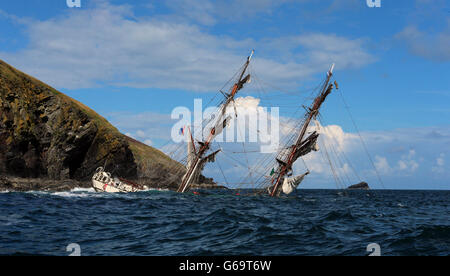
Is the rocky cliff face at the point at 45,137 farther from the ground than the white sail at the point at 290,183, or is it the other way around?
the rocky cliff face at the point at 45,137

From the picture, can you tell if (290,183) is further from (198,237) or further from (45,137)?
(45,137)

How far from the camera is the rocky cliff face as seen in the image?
188 ft

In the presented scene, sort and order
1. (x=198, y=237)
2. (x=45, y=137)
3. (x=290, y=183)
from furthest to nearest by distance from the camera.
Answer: (x=45, y=137) → (x=290, y=183) → (x=198, y=237)

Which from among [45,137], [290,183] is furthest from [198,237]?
Result: [45,137]

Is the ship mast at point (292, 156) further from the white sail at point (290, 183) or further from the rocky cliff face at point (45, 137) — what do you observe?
the rocky cliff face at point (45, 137)

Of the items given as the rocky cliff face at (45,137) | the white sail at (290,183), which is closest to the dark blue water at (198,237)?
the white sail at (290,183)

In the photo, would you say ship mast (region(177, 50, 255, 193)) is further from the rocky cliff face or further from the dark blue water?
the dark blue water

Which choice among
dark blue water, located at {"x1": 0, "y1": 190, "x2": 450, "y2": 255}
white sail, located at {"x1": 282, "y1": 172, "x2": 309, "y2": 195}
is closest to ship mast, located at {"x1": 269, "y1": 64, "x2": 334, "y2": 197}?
white sail, located at {"x1": 282, "y1": 172, "x2": 309, "y2": 195}

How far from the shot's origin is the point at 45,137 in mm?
64938

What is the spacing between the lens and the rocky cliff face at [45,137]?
57.2 meters

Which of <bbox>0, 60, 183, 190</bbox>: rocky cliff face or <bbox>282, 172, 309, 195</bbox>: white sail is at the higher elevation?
<bbox>0, 60, 183, 190</bbox>: rocky cliff face

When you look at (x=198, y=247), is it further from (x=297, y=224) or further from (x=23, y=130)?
(x=23, y=130)

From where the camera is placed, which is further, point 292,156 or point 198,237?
point 292,156
